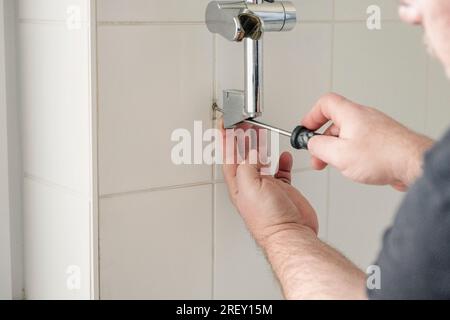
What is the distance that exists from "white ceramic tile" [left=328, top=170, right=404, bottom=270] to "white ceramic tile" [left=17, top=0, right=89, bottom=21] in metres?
0.46

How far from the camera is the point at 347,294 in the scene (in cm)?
76

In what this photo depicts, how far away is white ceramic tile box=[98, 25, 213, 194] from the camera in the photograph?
3.14 feet

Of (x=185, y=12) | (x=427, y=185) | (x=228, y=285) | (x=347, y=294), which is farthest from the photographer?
(x=228, y=285)

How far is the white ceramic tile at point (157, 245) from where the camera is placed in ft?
3.25

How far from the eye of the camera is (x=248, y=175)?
101cm

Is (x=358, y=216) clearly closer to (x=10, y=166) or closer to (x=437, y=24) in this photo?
(x=10, y=166)

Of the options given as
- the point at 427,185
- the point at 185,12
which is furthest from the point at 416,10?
the point at 185,12

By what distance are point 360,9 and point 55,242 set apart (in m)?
0.55

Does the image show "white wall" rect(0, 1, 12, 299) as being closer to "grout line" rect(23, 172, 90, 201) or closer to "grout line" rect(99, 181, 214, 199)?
"grout line" rect(23, 172, 90, 201)

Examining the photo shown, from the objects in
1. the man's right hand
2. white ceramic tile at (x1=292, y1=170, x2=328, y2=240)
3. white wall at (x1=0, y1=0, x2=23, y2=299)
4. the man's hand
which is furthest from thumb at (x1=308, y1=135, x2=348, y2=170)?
white wall at (x1=0, y1=0, x2=23, y2=299)

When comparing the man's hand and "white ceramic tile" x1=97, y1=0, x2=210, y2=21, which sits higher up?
"white ceramic tile" x1=97, y1=0, x2=210, y2=21
